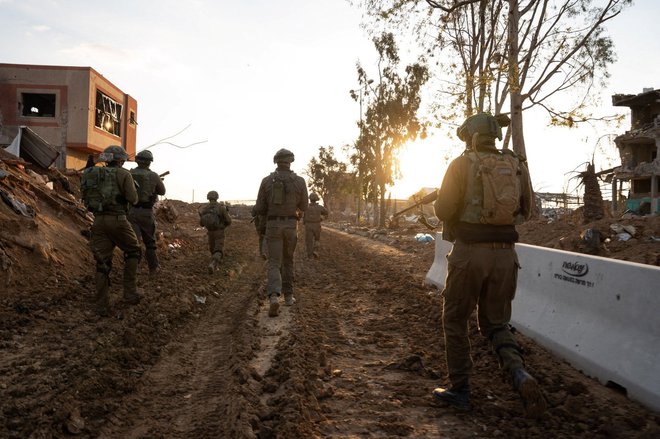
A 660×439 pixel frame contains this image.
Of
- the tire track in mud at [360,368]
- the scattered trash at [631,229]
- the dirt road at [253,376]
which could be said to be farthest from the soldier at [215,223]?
the scattered trash at [631,229]

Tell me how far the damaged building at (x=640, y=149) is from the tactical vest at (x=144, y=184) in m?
30.2

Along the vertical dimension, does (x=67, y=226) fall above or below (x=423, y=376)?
above

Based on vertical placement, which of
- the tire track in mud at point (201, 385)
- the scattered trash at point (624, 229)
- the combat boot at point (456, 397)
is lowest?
the tire track in mud at point (201, 385)

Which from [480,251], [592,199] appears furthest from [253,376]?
[592,199]

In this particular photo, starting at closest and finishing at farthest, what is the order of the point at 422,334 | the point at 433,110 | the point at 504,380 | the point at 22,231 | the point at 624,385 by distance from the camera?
the point at 624,385
the point at 504,380
the point at 422,334
the point at 22,231
the point at 433,110

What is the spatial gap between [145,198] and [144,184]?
25cm

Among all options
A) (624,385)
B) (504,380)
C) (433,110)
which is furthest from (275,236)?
(433,110)

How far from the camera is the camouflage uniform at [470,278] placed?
3289 millimetres

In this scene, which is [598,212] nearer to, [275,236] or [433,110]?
[433,110]

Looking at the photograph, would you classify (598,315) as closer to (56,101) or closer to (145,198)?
(145,198)

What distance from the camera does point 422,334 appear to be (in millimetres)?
5230

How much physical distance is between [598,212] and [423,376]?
10853mm

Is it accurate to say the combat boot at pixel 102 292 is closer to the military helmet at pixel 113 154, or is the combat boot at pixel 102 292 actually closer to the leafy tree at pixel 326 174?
the military helmet at pixel 113 154

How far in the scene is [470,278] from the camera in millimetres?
3305
